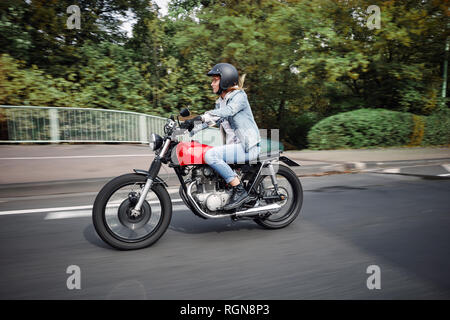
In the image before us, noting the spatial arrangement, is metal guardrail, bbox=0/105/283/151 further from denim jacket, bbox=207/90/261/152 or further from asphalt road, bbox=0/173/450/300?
denim jacket, bbox=207/90/261/152

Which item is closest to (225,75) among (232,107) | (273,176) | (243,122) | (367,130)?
(232,107)

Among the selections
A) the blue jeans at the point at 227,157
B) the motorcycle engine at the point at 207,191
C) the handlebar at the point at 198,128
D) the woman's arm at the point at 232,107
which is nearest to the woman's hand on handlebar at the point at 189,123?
the handlebar at the point at 198,128

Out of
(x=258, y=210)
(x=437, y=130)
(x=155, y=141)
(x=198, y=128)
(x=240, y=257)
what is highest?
(x=198, y=128)

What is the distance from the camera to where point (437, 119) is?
1497 centimetres

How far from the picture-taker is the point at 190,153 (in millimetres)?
3736

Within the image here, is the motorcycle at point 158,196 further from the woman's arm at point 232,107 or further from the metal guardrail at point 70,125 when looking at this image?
the metal guardrail at point 70,125

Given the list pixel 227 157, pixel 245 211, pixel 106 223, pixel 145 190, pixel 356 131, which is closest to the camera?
pixel 106 223

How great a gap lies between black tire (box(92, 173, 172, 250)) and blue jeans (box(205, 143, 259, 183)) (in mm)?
567

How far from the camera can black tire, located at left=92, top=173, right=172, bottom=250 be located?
3.42 m

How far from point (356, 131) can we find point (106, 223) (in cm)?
1115

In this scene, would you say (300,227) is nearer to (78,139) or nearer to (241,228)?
(241,228)

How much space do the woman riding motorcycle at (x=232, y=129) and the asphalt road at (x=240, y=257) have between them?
0.63 m

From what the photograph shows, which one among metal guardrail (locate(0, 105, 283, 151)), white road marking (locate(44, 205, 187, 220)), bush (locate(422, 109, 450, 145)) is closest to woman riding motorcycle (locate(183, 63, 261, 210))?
white road marking (locate(44, 205, 187, 220))

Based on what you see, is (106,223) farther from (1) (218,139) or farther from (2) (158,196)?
(1) (218,139)
